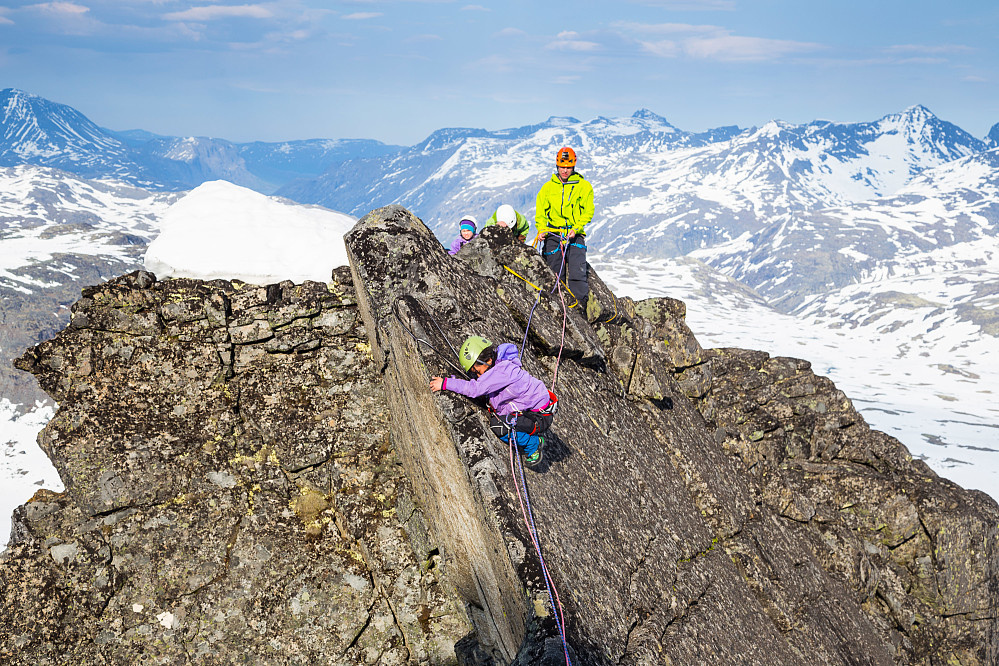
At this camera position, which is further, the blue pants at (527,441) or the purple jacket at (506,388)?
the blue pants at (527,441)

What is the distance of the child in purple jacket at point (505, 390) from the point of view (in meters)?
13.7

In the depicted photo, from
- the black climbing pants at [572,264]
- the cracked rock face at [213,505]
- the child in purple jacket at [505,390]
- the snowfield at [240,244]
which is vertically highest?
the black climbing pants at [572,264]

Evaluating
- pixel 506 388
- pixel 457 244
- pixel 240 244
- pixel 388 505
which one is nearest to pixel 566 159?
pixel 457 244

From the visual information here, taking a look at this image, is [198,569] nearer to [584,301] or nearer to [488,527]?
[488,527]

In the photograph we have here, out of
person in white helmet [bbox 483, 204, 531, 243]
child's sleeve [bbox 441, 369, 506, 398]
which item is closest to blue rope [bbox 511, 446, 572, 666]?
child's sleeve [bbox 441, 369, 506, 398]

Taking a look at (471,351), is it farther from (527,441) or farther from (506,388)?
(527,441)

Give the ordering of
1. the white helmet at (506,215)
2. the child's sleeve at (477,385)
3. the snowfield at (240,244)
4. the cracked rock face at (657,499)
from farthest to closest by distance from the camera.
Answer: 1. the snowfield at (240,244)
2. the white helmet at (506,215)
3. the cracked rock face at (657,499)
4. the child's sleeve at (477,385)

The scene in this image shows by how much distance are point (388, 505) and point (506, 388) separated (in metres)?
6.37

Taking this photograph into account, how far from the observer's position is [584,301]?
22.9 metres

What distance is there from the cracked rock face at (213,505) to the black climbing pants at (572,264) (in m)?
7.66

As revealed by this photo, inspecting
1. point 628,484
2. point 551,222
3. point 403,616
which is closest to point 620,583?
point 628,484

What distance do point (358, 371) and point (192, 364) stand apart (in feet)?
15.6

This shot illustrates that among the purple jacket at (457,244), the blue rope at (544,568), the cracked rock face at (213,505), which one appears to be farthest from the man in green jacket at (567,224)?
the blue rope at (544,568)

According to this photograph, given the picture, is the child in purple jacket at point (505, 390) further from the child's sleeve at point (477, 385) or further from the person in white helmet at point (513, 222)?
the person in white helmet at point (513, 222)
